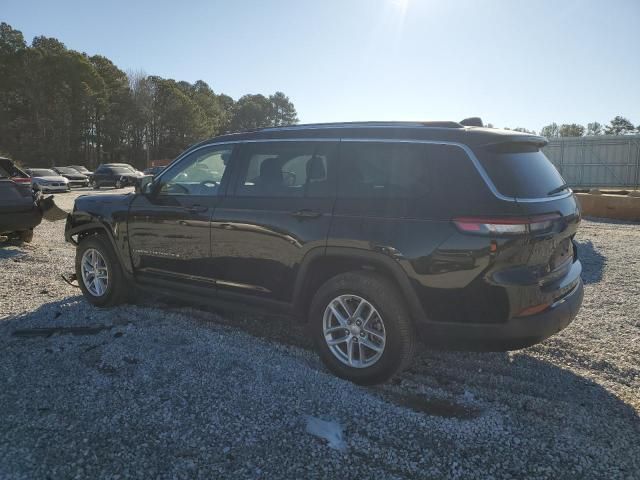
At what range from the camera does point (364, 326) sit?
3.54m

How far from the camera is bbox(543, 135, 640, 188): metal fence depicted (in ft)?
80.3

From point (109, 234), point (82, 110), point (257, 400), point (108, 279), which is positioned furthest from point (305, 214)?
point (82, 110)

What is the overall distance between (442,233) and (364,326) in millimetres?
906

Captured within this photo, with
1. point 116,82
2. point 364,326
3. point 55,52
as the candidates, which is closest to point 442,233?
point 364,326

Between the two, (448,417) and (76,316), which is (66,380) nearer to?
(76,316)

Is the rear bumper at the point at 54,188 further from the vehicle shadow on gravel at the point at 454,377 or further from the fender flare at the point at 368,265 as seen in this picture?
the fender flare at the point at 368,265

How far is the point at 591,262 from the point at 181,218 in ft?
20.9

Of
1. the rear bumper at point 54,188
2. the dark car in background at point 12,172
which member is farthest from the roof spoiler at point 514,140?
the rear bumper at point 54,188

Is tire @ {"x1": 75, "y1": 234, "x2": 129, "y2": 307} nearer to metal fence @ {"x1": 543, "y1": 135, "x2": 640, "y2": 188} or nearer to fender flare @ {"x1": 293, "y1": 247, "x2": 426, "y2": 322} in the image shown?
fender flare @ {"x1": 293, "y1": 247, "x2": 426, "y2": 322}

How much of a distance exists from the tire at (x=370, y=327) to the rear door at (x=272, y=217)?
12.4 inches

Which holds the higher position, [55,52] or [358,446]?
[55,52]

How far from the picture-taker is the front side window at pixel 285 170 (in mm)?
3791

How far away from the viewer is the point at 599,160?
82.7 ft

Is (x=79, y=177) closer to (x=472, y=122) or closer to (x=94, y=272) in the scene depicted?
(x=94, y=272)
